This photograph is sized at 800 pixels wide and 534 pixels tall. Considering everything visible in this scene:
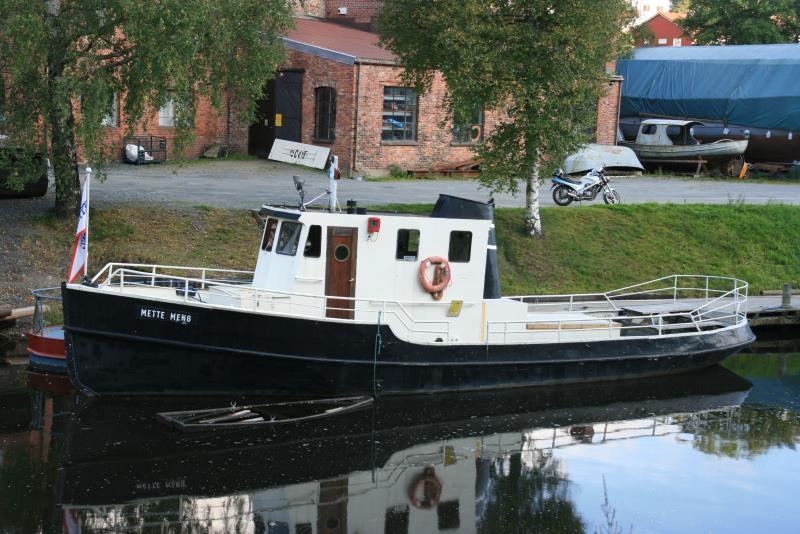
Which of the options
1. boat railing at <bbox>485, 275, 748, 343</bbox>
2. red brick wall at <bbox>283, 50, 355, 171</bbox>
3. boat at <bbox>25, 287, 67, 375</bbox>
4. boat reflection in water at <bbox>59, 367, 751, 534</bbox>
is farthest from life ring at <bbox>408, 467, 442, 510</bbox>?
red brick wall at <bbox>283, 50, 355, 171</bbox>

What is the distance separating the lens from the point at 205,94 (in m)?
22.9

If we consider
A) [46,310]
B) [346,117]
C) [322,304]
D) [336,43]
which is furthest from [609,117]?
[46,310]

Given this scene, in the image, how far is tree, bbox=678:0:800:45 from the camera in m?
51.4

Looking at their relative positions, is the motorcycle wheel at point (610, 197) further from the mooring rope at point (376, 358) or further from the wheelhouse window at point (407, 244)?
the mooring rope at point (376, 358)

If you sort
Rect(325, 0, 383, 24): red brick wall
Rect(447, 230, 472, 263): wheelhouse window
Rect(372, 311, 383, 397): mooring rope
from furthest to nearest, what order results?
Rect(325, 0, 383, 24): red brick wall < Rect(447, 230, 472, 263): wheelhouse window < Rect(372, 311, 383, 397): mooring rope

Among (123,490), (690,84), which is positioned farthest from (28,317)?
(690,84)

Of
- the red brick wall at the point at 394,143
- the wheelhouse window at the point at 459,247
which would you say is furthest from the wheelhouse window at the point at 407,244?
the red brick wall at the point at 394,143

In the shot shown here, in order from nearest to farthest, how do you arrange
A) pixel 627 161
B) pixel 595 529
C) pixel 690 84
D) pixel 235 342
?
pixel 595 529, pixel 235 342, pixel 627 161, pixel 690 84

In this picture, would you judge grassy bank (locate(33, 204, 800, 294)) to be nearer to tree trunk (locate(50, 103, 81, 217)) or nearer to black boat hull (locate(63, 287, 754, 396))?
tree trunk (locate(50, 103, 81, 217))

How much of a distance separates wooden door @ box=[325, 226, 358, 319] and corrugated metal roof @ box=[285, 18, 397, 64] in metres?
15.7

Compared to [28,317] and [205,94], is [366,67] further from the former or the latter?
[28,317]

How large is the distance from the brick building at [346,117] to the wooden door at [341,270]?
638 inches

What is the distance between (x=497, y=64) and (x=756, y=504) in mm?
12756

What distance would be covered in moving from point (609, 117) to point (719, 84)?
5.99 m
